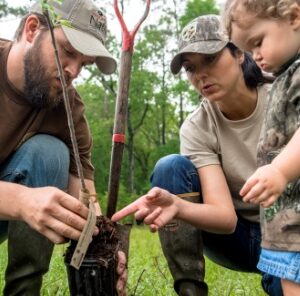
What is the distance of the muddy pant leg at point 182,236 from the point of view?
2.73 meters

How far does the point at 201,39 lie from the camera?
2.76 m

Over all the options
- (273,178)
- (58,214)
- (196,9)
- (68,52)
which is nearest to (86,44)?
(68,52)

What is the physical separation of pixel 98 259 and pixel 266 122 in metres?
0.85

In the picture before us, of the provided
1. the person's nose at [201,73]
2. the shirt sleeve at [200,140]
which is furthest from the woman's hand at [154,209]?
the person's nose at [201,73]

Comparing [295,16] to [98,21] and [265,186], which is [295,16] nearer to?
[265,186]

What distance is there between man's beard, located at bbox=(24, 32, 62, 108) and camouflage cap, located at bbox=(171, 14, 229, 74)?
649 millimetres

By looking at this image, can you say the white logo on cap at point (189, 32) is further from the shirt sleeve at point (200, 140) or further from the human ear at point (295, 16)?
the human ear at point (295, 16)

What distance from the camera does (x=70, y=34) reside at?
279 cm

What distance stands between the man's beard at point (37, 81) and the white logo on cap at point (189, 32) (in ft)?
2.31

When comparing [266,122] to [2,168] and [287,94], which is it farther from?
[2,168]

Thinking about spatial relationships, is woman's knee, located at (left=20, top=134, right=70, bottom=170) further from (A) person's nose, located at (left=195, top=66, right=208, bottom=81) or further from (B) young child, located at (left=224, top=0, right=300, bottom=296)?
(B) young child, located at (left=224, top=0, right=300, bottom=296)

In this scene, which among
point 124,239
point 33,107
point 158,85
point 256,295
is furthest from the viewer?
point 158,85

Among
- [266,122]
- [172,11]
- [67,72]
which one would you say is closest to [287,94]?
[266,122]

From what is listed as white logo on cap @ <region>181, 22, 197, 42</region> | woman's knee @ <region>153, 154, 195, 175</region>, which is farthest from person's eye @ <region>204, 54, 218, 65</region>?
woman's knee @ <region>153, 154, 195, 175</region>
